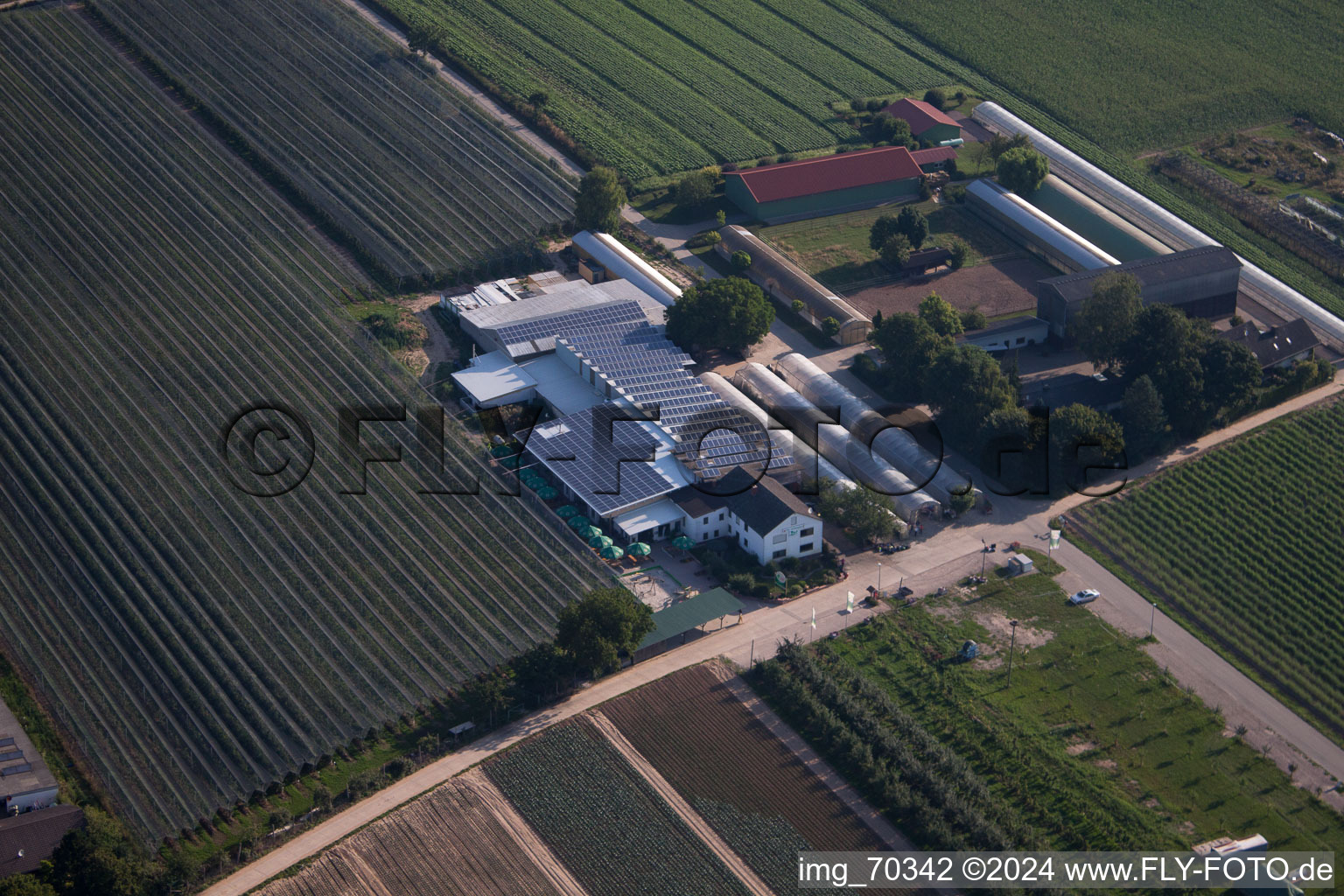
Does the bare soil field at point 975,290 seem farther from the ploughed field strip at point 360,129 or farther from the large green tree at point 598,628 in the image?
the large green tree at point 598,628

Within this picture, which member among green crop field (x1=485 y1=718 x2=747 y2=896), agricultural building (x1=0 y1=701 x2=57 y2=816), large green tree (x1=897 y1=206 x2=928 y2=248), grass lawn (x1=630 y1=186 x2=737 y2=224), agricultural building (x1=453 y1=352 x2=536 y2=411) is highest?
large green tree (x1=897 y1=206 x2=928 y2=248)

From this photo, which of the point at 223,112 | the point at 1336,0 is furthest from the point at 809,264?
the point at 1336,0

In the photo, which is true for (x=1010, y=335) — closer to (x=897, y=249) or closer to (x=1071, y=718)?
(x=897, y=249)

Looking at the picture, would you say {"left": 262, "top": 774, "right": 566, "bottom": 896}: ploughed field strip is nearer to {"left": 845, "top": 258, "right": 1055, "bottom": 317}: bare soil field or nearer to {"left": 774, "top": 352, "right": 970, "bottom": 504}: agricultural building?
{"left": 774, "top": 352, "right": 970, "bottom": 504}: agricultural building

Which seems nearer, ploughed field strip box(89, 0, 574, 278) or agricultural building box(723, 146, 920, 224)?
ploughed field strip box(89, 0, 574, 278)

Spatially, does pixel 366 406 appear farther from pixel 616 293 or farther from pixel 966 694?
pixel 966 694

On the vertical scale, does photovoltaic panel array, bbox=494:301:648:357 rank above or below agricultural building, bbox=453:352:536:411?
above

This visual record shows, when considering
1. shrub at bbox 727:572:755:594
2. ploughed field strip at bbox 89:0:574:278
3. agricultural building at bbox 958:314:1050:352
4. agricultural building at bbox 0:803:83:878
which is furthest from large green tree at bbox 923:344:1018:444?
agricultural building at bbox 0:803:83:878
